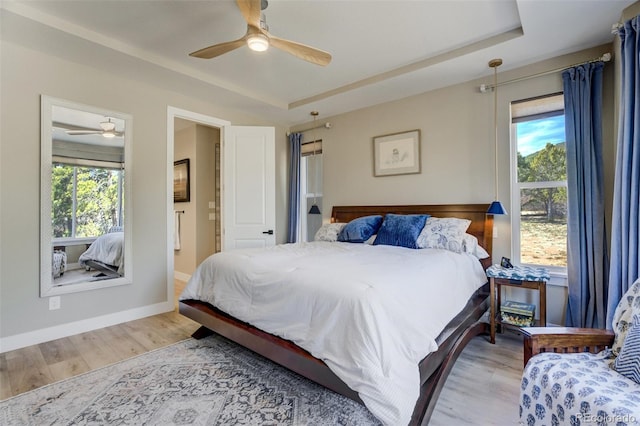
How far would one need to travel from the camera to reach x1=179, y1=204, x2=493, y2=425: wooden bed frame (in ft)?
5.30

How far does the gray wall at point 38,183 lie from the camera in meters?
2.53

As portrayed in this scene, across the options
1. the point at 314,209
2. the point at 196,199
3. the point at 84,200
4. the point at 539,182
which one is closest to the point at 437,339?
the point at 539,182

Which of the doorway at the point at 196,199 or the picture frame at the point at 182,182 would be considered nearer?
the doorway at the point at 196,199

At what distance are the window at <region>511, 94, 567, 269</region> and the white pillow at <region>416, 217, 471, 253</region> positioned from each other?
1.84 ft

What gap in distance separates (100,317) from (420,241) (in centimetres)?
334

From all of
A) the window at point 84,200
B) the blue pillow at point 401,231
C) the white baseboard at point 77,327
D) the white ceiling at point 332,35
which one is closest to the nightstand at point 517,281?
the blue pillow at point 401,231

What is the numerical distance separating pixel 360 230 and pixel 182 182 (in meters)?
3.31

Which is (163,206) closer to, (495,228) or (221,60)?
(221,60)

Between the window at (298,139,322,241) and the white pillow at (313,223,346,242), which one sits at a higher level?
the window at (298,139,322,241)

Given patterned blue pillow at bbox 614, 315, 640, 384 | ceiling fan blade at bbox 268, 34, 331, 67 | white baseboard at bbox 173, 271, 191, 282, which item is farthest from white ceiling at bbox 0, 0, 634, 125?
white baseboard at bbox 173, 271, 191, 282

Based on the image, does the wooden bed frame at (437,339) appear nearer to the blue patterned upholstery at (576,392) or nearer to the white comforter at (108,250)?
the blue patterned upholstery at (576,392)

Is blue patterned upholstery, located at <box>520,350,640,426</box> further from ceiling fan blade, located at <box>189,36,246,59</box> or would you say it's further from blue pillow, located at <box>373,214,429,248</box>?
ceiling fan blade, located at <box>189,36,246,59</box>

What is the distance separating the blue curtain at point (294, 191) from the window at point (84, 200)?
Result: 2389 millimetres

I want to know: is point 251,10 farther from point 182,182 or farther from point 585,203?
point 182,182
